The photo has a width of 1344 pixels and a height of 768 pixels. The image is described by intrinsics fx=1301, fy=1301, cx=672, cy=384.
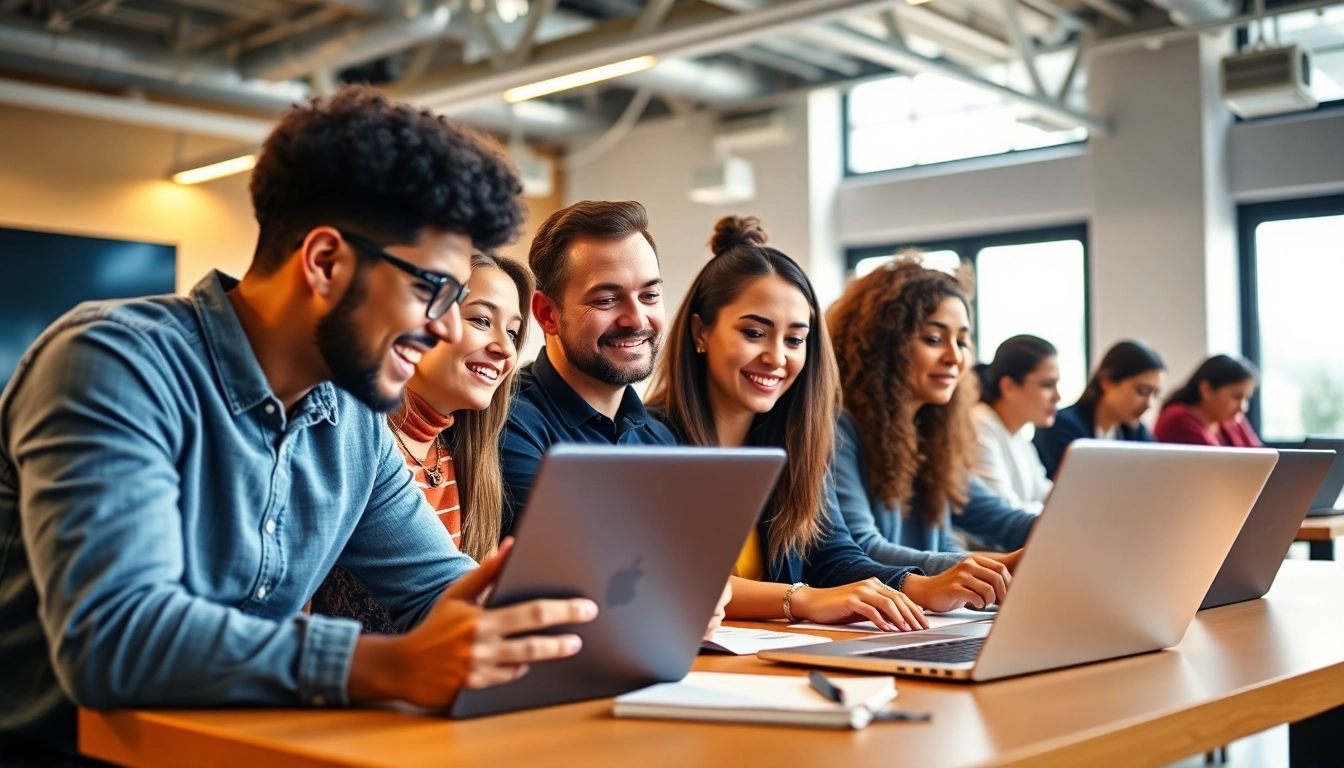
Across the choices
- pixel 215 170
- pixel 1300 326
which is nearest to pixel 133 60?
pixel 215 170

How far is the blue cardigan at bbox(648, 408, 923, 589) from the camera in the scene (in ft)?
7.39

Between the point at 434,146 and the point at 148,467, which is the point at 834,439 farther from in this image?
the point at 148,467

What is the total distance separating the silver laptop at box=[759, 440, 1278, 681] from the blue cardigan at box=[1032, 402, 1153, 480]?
3.53 m

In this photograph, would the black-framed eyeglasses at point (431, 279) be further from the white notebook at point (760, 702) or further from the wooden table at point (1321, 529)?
the wooden table at point (1321, 529)

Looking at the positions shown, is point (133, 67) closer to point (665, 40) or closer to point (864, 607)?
point (665, 40)

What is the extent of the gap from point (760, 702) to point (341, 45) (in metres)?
5.69

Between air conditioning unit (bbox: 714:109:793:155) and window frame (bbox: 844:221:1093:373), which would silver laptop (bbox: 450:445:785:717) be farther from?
air conditioning unit (bbox: 714:109:793:155)

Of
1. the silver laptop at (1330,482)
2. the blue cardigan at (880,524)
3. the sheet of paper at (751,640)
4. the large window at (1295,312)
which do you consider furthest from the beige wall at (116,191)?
the sheet of paper at (751,640)

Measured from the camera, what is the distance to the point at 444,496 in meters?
2.04

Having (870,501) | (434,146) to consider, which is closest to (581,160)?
(870,501)

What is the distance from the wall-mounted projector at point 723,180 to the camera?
759cm

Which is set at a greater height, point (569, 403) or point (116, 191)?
point (116, 191)

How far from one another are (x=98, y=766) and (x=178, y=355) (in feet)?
1.32

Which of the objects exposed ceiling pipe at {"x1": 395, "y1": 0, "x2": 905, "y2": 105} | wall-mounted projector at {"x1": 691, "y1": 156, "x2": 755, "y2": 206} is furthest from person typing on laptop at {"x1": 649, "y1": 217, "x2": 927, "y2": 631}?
wall-mounted projector at {"x1": 691, "y1": 156, "x2": 755, "y2": 206}
